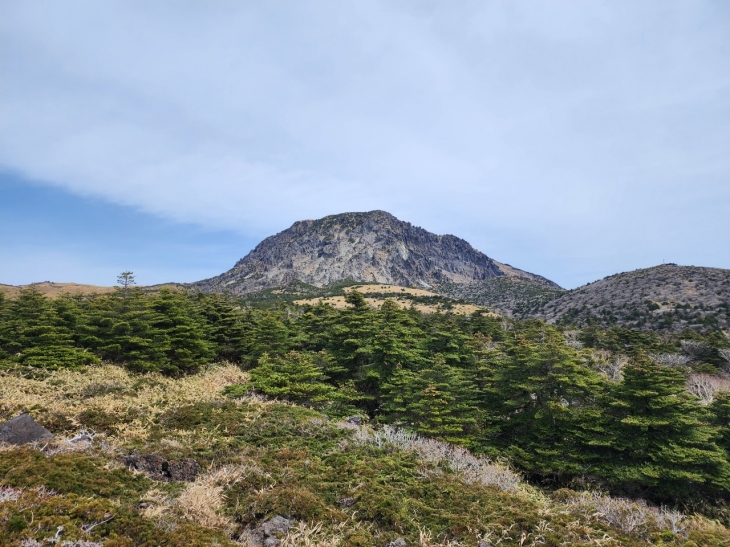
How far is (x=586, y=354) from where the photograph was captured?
20641 millimetres

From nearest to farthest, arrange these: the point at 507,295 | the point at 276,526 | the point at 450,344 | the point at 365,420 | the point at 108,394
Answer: the point at 276,526 → the point at 108,394 → the point at 365,420 → the point at 450,344 → the point at 507,295

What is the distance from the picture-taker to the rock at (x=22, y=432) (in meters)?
8.79

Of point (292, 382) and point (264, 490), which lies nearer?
point (264, 490)

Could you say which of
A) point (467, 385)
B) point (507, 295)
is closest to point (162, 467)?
point (467, 385)

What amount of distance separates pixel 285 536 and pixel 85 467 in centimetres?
464

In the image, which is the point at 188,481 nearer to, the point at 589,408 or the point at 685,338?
the point at 589,408

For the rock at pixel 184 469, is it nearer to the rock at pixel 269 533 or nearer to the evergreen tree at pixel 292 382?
the rock at pixel 269 533

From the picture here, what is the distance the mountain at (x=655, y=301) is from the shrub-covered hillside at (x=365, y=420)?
178 feet

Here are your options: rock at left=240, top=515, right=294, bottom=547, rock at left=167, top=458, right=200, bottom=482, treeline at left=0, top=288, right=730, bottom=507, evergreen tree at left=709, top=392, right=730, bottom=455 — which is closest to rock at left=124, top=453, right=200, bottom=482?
rock at left=167, top=458, right=200, bottom=482

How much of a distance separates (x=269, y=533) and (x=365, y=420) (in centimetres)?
1009

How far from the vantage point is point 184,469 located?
916 centimetres

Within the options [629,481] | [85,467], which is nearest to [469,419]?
[629,481]

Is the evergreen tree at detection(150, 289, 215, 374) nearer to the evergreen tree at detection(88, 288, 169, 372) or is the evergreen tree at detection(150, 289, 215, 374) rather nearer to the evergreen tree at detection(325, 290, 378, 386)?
the evergreen tree at detection(88, 288, 169, 372)

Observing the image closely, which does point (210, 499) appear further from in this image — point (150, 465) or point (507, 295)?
point (507, 295)
